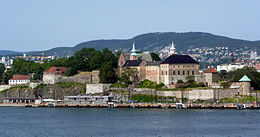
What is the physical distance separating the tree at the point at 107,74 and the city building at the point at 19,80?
1994cm

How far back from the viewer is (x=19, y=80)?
12175 cm

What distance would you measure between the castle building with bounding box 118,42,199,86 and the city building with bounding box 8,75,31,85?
71.9ft

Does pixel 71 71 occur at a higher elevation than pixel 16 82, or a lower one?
higher

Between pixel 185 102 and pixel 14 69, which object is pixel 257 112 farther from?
pixel 14 69

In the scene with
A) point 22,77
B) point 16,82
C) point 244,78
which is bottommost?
point 244,78

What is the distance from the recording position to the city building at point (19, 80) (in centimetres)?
12125

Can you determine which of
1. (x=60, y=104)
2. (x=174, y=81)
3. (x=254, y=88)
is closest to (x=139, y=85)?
(x=174, y=81)

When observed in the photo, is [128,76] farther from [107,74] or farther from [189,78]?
[189,78]

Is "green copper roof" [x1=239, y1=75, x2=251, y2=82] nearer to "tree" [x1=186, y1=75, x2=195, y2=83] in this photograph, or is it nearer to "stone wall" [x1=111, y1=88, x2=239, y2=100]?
"stone wall" [x1=111, y1=88, x2=239, y2=100]

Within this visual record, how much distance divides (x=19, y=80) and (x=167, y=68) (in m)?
34.4

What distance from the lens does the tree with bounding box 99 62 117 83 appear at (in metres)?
108

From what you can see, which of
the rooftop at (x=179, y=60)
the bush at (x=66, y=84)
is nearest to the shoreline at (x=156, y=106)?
the bush at (x=66, y=84)

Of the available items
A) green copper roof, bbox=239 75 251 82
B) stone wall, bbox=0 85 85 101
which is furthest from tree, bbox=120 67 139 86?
green copper roof, bbox=239 75 251 82

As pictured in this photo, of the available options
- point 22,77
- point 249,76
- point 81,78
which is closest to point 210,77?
point 249,76
